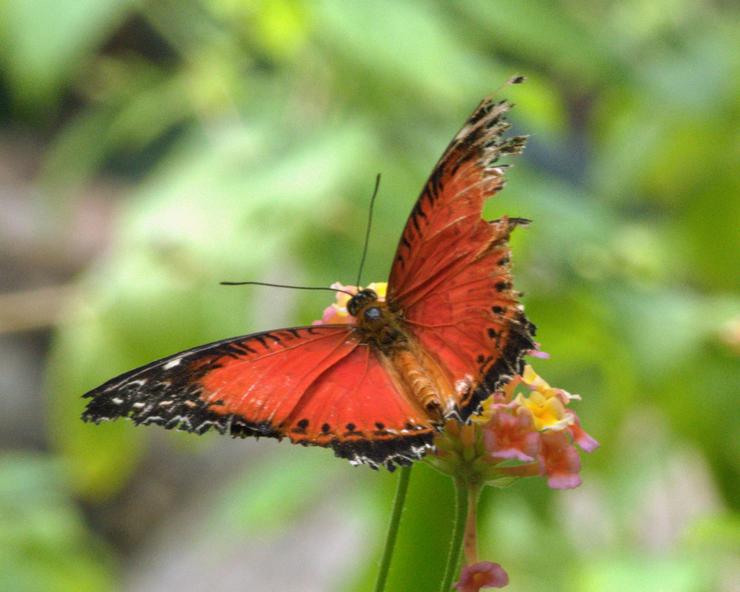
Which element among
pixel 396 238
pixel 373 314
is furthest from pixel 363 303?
pixel 396 238

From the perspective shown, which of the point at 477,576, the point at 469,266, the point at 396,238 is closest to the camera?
the point at 477,576

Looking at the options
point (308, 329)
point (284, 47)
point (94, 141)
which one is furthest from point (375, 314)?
point (94, 141)

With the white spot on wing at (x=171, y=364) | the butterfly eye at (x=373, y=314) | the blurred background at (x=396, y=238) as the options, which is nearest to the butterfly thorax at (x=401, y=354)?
the butterfly eye at (x=373, y=314)

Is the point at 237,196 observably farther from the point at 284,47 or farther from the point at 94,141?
the point at 94,141

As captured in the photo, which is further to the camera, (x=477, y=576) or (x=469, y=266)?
(x=469, y=266)

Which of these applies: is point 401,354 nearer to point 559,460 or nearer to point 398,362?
point 398,362

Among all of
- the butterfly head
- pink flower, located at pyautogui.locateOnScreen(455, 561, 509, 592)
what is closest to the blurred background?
the butterfly head

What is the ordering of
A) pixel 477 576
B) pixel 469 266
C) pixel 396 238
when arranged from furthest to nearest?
pixel 396 238, pixel 469 266, pixel 477 576

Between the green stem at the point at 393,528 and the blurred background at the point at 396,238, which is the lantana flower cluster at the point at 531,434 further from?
the blurred background at the point at 396,238

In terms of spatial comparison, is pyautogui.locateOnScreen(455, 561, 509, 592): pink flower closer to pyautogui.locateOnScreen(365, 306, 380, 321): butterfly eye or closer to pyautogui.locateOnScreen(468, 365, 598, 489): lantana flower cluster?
pyautogui.locateOnScreen(468, 365, 598, 489): lantana flower cluster
